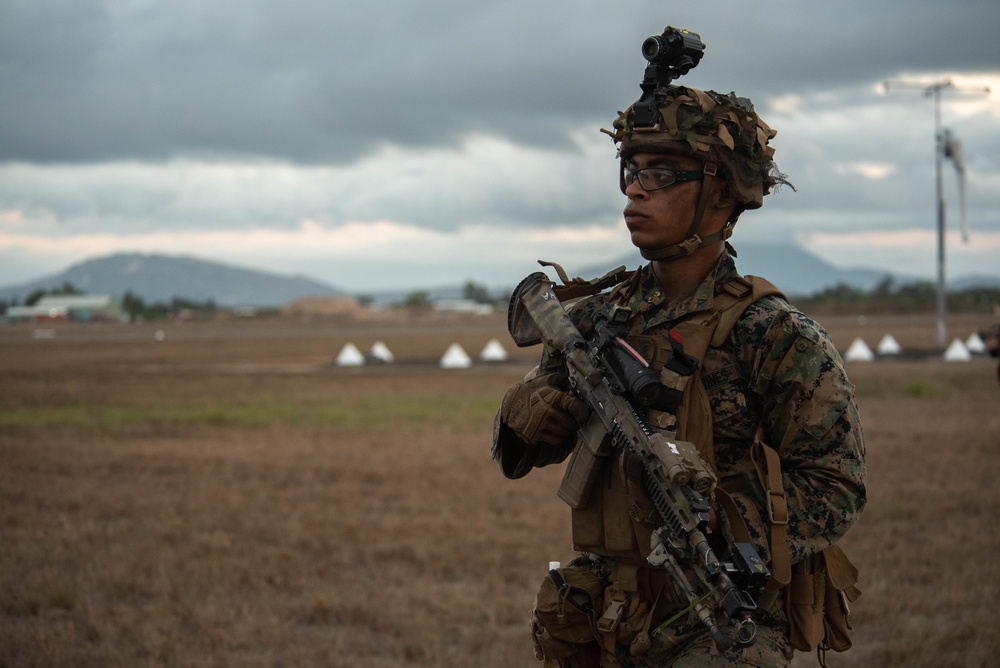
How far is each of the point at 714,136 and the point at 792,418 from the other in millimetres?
914

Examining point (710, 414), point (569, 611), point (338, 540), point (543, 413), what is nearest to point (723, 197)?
point (710, 414)

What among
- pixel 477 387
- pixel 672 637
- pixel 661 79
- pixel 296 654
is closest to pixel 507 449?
pixel 672 637

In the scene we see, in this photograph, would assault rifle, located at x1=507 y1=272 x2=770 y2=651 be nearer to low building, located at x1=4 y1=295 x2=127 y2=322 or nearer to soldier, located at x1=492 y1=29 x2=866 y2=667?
soldier, located at x1=492 y1=29 x2=866 y2=667

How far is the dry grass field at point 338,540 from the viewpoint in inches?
287

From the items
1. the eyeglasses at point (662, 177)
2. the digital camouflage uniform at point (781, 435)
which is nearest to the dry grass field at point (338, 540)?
the digital camouflage uniform at point (781, 435)

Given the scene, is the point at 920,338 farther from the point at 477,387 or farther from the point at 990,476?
the point at 990,476

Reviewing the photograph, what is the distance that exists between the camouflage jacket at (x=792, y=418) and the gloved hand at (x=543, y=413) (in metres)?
0.43

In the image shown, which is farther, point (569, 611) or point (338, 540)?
point (338, 540)

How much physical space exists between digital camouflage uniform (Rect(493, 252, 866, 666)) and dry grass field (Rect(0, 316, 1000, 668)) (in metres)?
4.29

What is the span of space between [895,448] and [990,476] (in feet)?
8.10

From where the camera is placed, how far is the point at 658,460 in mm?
2801

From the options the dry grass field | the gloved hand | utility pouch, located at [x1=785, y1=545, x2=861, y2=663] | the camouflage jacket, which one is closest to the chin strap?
the camouflage jacket

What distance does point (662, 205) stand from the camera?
10.6 ft

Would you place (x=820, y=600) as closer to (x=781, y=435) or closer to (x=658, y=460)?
(x=781, y=435)
